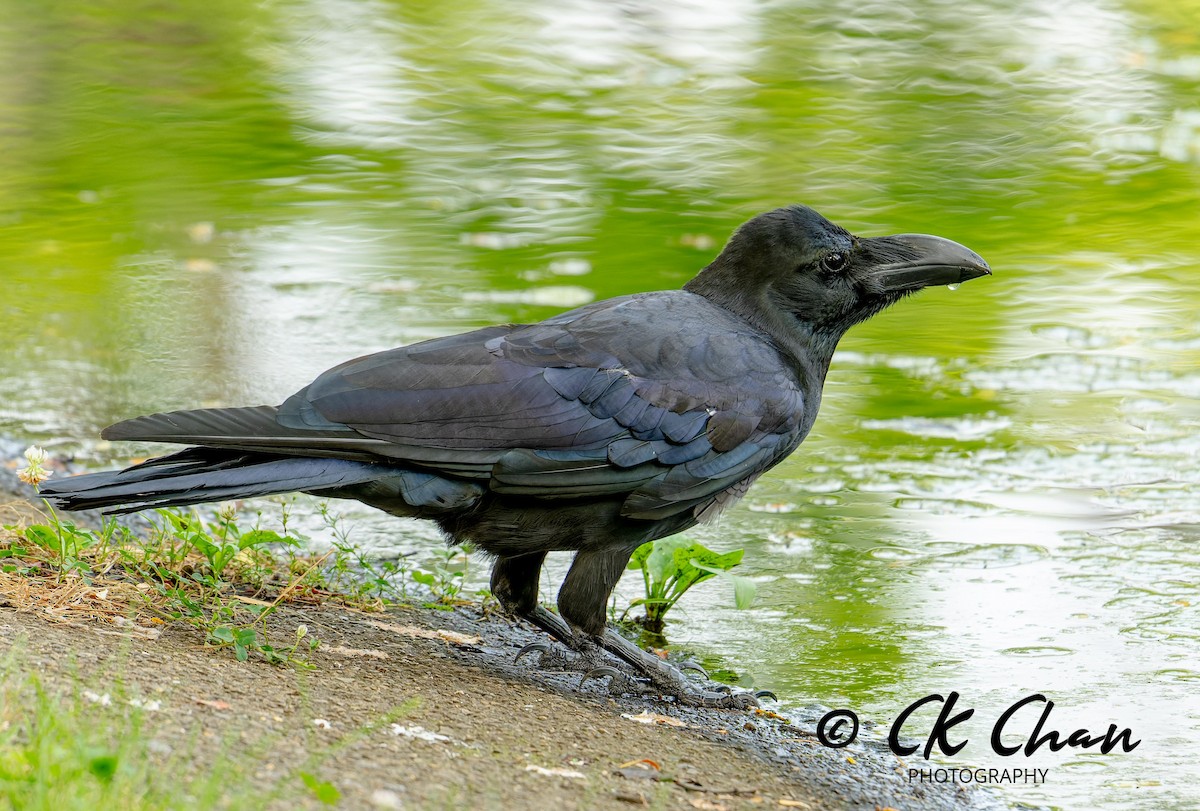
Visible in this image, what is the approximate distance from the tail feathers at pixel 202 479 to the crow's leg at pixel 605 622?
67 cm

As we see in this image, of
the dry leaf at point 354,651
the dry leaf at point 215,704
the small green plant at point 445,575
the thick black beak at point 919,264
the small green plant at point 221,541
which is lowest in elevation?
the small green plant at point 445,575

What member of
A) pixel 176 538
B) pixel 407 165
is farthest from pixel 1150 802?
pixel 407 165

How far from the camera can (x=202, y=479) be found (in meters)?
3.81

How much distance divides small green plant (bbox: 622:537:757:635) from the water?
16cm

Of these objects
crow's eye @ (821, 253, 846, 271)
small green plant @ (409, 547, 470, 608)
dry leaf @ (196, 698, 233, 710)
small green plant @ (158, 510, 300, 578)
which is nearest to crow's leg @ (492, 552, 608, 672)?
small green plant @ (409, 547, 470, 608)


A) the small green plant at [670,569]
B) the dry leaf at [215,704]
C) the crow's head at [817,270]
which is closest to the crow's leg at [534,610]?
the small green plant at [670,569]

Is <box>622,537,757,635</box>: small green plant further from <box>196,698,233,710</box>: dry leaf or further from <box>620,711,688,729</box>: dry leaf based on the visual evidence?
<box>196,698,233,710</box>: dry leaf

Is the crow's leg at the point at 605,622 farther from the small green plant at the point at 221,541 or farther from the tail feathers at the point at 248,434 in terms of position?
the small green plant at the point at 221,541

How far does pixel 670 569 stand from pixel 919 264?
4.19 feet

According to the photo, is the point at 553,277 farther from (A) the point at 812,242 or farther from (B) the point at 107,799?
(B) the point at 107,799

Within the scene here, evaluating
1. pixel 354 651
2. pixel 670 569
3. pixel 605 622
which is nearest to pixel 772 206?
pixel 670 569

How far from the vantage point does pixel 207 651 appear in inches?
149

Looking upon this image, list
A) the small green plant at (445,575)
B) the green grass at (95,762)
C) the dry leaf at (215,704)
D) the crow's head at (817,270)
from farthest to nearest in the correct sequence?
Answer: the small green plant at (445,575) → the crow's head at (817,270) → the dry leaf at (215,704) → the green grass at (95,762)

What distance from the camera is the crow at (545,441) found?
390 centimetres
